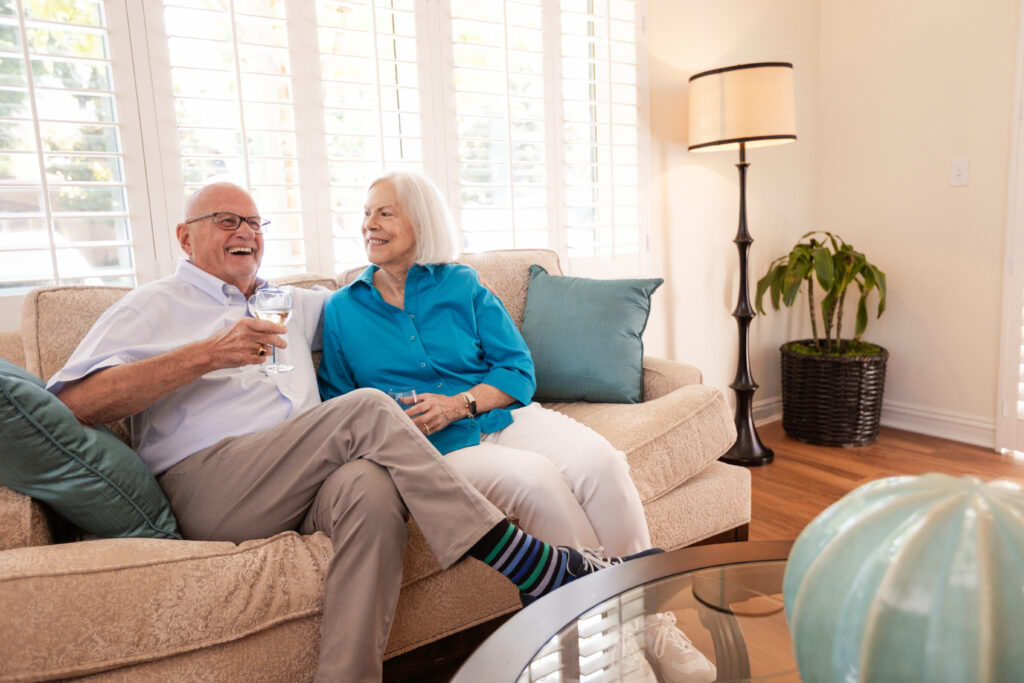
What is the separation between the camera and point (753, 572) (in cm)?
98

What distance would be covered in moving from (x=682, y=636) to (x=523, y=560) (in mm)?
438

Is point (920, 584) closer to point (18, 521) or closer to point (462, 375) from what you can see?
point (18, 521)

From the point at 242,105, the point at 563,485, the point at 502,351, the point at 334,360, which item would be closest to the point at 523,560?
the point at 563,485

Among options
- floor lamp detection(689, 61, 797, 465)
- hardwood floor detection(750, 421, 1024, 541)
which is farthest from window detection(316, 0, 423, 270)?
hardwood floor detection(750, 421, 1024, 541)

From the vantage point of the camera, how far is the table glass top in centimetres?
79

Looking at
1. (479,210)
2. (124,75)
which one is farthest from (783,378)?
(124,75)

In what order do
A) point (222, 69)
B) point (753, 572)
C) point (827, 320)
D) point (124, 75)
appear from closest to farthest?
point (753, 572) < point (124, 75) < point (222, 69) < point (827, 320)

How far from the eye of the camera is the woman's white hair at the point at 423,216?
186 cm

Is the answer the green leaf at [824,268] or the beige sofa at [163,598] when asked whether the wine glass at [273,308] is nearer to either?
the beige sofa at [163,598]

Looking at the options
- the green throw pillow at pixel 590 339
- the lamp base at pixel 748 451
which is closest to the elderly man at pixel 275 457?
the green throw pillow at pixel 590 339

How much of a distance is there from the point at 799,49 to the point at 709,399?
2.17 m

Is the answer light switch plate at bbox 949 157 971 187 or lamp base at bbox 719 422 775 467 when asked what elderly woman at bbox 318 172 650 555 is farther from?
light switch plate at bbox 949 157 971 187

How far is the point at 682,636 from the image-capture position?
2.82 feet

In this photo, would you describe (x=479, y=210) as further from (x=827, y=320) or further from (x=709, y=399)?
(x=827, y=320)
